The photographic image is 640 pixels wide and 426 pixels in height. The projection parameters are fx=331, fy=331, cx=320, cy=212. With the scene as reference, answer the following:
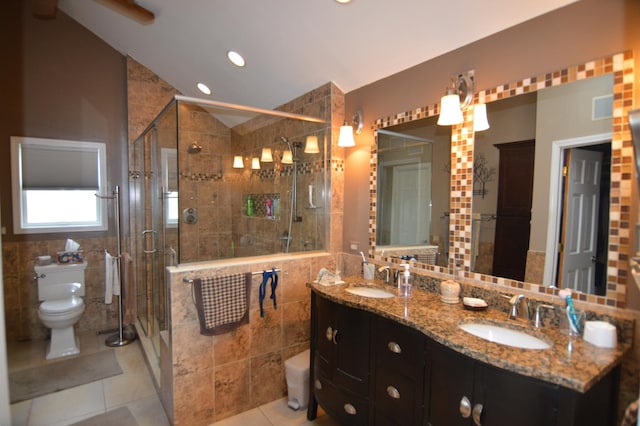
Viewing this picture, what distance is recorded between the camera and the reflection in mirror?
1477 millimetres

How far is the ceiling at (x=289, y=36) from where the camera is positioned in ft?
6.07

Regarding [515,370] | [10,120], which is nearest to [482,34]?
[515,370]

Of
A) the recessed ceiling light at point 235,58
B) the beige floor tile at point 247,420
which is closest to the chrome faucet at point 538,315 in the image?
the beige floor tile at point 247,420

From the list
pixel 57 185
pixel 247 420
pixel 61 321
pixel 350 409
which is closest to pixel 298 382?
pixel 247 420

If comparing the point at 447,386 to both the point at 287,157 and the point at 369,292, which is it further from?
the point at 287,157

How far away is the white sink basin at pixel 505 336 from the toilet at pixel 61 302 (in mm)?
3496

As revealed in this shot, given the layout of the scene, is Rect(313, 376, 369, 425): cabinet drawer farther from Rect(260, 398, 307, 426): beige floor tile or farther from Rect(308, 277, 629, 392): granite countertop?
Rect(308, 277, 629, 392): granite countertop

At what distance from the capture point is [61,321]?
10.3ft

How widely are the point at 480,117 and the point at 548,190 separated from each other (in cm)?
54

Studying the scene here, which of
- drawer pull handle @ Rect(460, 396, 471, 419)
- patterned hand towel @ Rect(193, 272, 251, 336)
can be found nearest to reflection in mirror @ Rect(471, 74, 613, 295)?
drawer pull handle @ Rect(460, 396, 471, 419)

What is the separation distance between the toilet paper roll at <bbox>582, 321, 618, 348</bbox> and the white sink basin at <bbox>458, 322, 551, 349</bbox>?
154 mm

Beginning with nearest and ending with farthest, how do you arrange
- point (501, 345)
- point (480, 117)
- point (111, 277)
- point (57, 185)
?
point (501, 345) < point (480, 117) < point (111, 277) < point (57, 185)

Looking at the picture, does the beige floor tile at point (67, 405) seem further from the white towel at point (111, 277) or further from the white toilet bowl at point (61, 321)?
the white towel at point (111, 277)

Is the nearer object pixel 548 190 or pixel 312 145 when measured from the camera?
pixel 548 190
